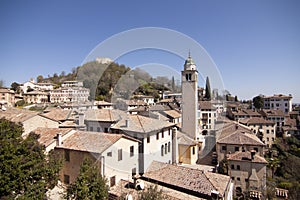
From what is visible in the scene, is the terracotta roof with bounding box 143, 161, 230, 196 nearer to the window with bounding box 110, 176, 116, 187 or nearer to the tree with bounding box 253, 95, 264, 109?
the window with bounding box 110, 176, 116, 187

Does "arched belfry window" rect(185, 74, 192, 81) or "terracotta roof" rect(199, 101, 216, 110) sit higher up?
"arched belfry window" rect(185, 74, 192, 81)

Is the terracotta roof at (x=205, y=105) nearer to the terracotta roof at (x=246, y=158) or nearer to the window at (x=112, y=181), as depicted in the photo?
the terracotta roof at (x=246, y=158)

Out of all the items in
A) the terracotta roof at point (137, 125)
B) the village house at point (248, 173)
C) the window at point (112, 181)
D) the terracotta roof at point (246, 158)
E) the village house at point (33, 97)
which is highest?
the village house at point (33, 97)

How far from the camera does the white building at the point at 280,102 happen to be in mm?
47713

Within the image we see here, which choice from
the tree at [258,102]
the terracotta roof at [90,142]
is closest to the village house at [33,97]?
the terracotta roof at [90,142]

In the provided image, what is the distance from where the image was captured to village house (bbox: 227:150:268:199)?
13508 millimetres

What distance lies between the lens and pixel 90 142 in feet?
33.3

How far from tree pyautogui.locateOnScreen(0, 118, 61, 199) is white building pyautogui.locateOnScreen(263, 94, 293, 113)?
54853mm

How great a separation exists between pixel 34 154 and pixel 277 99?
55940 mm

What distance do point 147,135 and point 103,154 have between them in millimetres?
3125

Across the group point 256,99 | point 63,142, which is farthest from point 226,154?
point 256,99

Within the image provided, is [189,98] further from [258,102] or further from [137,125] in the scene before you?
[258,102]

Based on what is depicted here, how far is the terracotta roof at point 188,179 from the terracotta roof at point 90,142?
2844mm

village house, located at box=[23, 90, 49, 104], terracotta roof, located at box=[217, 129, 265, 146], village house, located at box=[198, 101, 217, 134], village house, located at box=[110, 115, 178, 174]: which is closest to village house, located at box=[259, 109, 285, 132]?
village house, located at box=[198, 101, 217, 134]
